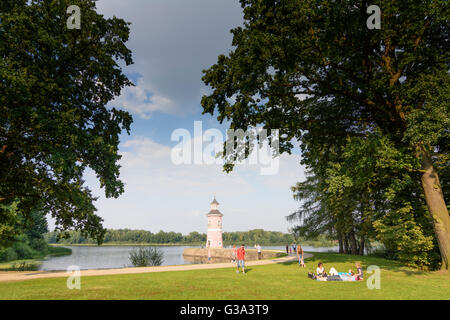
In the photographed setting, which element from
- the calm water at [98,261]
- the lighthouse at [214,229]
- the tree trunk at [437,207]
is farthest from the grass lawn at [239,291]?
the lighthouse at [214,229]

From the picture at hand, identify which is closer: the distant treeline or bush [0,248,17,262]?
bush [0,248,17,262]

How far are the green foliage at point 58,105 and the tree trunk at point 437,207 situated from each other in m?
16.6

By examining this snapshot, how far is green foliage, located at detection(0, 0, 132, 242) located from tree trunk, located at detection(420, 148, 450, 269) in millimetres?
16635

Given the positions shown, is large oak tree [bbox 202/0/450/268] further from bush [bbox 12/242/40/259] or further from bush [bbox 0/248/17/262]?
bush [bbox 12/242/40/259]

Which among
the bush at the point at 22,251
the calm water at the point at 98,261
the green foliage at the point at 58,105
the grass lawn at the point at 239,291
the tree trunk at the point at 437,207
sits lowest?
the calm water at the point at 98,261

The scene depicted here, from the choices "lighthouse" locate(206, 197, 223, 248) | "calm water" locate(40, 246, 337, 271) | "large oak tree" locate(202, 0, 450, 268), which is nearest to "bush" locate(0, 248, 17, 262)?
"calm water" locate(40, 246, 337, 271)

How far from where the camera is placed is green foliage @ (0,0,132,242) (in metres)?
10.5

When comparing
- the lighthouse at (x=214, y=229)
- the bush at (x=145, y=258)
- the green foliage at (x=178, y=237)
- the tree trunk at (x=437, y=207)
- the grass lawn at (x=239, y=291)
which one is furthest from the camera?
the green foliage at (x=178, y=237)

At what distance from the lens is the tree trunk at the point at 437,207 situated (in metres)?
13.3

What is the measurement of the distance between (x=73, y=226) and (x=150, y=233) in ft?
550

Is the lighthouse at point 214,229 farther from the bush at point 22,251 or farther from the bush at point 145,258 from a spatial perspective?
the bush at point 145,258

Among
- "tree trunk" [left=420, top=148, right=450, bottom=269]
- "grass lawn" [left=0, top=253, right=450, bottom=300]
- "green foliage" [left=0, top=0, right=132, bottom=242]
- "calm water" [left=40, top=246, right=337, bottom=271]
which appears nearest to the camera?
"grass lawn" [left=0, top=253, right=450, bottom=300]

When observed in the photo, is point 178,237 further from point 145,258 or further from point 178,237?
point 145,258
